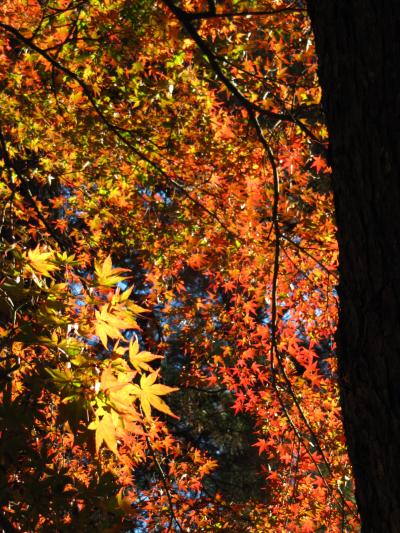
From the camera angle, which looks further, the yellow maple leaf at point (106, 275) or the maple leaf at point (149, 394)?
the yellow maple leaf at point (106, 275)

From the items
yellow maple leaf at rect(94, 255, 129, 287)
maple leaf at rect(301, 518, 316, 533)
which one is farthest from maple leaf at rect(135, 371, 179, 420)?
maple leaf at rect(301, 518, 316, 533)

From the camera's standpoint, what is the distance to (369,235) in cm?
124

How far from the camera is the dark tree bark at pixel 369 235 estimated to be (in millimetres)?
1188

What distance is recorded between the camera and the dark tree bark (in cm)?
119

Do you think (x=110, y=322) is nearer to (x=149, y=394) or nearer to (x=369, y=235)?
(x=149, y=394)

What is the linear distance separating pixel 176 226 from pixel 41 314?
312 cm

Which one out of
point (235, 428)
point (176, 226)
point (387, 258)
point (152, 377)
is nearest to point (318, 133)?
point (176, 226)

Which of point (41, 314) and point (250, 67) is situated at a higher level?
point (250, 67)

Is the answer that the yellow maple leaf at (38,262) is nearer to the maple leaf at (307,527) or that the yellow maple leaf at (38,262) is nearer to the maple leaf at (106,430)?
the maple leaf at (106,430)

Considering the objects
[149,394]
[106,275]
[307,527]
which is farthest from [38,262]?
[307,527]

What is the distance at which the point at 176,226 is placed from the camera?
5.02 meters

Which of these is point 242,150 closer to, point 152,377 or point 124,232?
point 124,232

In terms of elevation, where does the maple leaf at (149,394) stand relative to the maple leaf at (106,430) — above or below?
above

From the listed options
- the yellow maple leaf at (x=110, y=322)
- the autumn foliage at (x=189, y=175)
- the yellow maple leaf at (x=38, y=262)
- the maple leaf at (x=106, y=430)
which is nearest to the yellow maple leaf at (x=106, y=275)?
the yellow maple leaf at (x=110, y=322)
